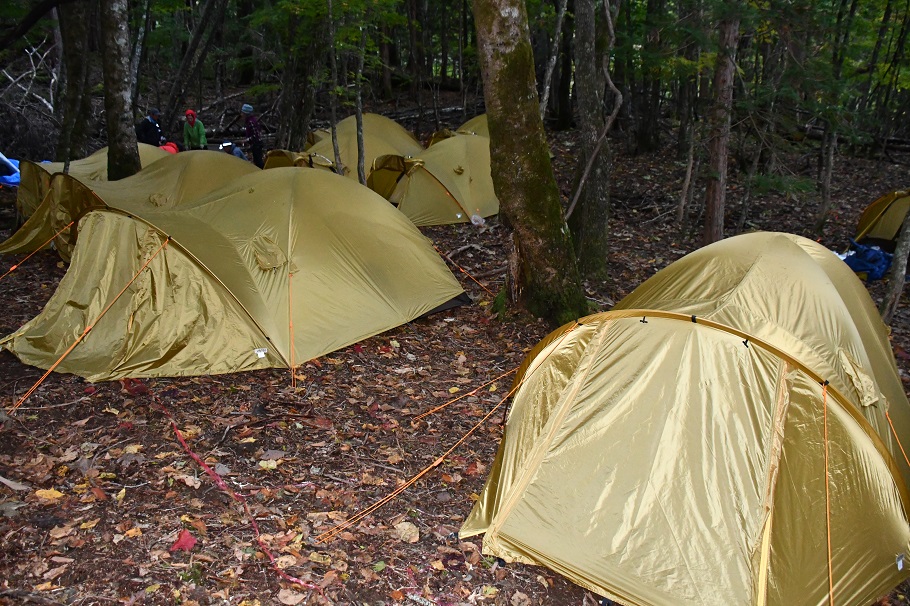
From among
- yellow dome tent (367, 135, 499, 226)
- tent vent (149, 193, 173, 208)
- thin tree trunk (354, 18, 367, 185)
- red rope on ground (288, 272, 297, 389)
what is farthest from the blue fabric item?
tent vent (149, 193, 173, 208)

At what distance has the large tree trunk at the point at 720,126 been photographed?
884 cm

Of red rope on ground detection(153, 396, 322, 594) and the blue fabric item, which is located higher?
red rope on ground detection(153, 396, 322, 594)

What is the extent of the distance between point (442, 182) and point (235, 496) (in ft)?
27.8

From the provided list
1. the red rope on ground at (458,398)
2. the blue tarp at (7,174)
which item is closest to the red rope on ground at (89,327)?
the red rope on ground at (458,398)

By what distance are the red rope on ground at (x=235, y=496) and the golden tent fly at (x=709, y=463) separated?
1097mm

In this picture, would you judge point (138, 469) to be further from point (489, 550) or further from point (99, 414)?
point (489, 550)

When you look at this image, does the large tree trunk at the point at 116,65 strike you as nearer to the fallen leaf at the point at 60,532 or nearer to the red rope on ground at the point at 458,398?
the red rope on ground at the point at 458,398

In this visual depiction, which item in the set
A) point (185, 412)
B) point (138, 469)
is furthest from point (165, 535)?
point (185, 412)

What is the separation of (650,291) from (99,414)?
4.54 meters

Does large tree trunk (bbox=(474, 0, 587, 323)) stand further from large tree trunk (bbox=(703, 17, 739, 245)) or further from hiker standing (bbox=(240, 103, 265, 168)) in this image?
hiker standing (bbox=(240, 103, 265, 168))

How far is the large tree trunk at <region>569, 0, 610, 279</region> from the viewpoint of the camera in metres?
8.55

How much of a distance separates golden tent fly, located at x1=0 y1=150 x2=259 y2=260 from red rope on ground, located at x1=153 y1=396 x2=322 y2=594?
10.9 feet

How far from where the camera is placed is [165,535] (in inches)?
162

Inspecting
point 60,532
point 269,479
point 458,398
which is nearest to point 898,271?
point 458,398
